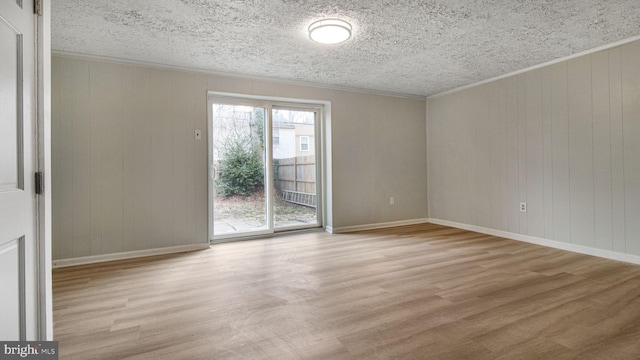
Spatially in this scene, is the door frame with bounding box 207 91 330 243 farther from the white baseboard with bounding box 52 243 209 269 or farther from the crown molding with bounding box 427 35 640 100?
the crown molding with bounding box 427 35 640 100

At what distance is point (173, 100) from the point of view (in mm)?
3729

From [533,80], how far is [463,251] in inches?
96.0

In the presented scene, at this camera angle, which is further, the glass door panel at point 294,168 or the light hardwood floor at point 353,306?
the glass door panel at point 294,168

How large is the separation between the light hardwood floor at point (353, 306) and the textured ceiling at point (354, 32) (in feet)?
7.67

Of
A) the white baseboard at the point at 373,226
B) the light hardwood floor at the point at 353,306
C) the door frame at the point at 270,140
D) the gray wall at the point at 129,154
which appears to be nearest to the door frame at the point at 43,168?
the light hardwood floor at the point at 353,306

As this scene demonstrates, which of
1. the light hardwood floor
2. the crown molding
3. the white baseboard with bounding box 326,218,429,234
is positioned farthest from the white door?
the crown molding

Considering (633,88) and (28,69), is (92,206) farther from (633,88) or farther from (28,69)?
(633,88)

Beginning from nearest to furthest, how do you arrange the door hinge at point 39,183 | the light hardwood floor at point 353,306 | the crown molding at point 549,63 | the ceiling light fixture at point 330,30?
the door hinge at point 39,183 < the light hardwood floor at point 353,306 < the ceiling light fixture at point 330,30 < the crown molding at point 549,63

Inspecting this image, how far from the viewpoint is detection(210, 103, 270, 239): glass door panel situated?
4.16m

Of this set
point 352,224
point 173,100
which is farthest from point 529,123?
point 173,100

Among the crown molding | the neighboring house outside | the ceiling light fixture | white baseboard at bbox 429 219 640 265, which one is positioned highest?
the crown molding

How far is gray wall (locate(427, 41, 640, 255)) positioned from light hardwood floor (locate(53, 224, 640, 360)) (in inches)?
19.8

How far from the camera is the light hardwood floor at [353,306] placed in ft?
5.56

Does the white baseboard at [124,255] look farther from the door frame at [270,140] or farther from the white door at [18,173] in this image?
the white door at [18,173]
